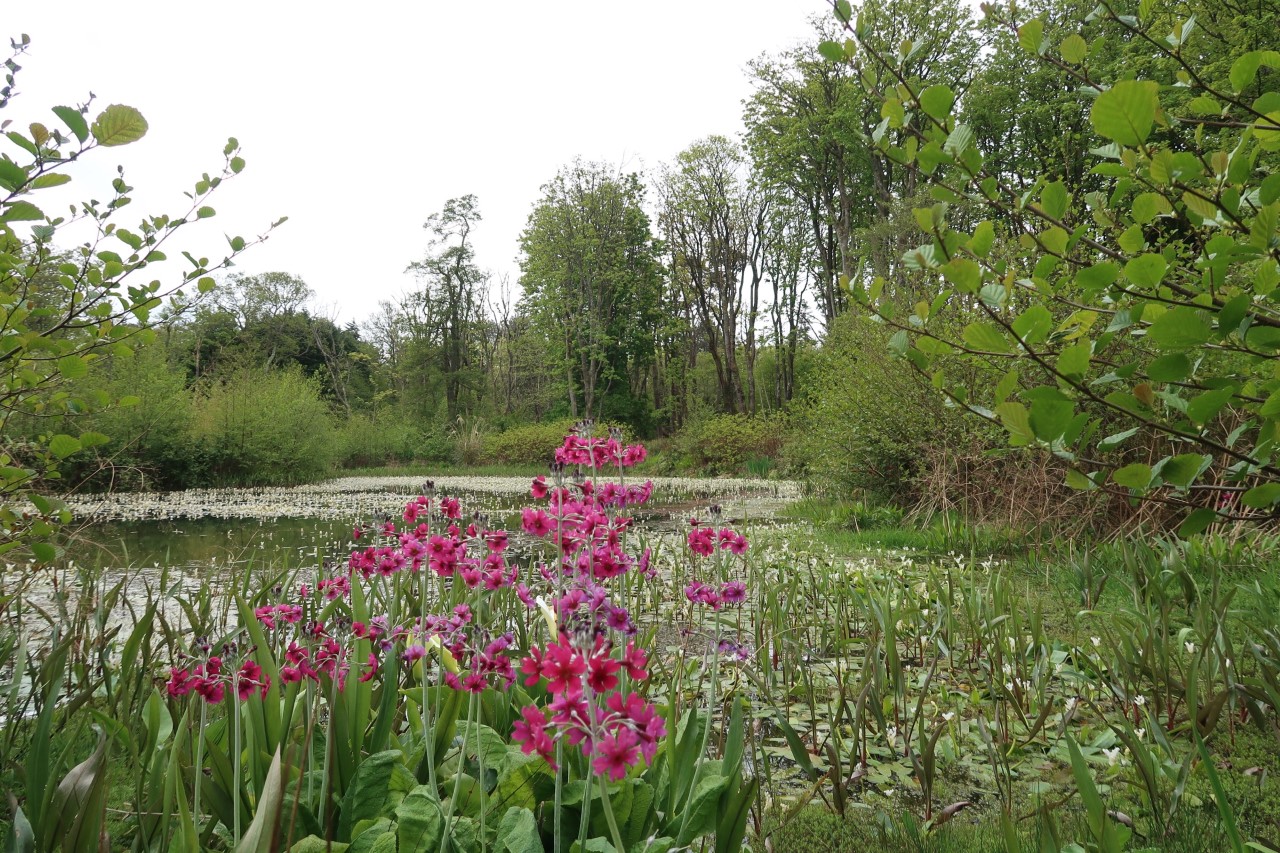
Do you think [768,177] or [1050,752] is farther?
[768,177]

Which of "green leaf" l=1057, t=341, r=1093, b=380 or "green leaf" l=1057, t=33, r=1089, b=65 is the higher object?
"green leaf" l=1057, t=33, r=1089, b=65

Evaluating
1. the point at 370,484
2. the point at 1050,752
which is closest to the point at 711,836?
the point at 1050,752

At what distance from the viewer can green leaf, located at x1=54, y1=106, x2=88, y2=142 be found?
4.96ft

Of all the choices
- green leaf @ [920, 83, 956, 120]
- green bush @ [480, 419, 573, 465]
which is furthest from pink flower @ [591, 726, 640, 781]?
green bush @ [480, 419, 573, 465]

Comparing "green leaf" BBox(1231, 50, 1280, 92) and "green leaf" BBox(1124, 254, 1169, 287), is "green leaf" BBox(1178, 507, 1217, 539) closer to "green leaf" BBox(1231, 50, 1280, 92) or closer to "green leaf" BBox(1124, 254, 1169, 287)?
"green leaf" BBox(1124, 254, 1169, 287)

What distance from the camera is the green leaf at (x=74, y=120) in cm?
151

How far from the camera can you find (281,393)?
58.6 ft

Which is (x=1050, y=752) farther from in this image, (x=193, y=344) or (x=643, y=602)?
(x=193, y=344)

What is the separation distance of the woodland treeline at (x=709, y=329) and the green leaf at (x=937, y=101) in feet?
17.8

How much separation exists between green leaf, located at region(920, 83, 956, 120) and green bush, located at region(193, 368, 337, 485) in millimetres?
17856

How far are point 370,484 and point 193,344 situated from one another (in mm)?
20296

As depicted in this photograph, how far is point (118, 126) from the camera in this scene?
1717mm

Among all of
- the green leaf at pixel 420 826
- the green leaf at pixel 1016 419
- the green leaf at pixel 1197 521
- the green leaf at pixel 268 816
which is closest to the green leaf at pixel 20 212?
the green leaf at pixel 268 816

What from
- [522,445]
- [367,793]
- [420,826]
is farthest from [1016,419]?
[522,445]
